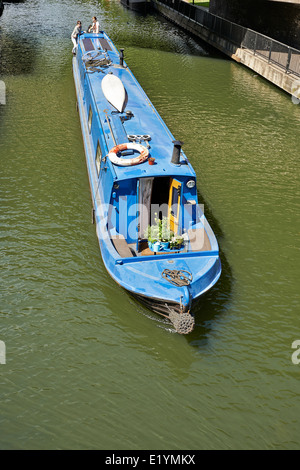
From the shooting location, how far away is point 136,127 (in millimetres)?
12414

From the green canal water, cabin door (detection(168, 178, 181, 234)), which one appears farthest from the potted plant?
the green canal water

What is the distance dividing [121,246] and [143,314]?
5.66 feet

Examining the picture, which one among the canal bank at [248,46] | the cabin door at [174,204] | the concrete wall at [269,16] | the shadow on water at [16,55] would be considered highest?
the concrete wall at [269,16]

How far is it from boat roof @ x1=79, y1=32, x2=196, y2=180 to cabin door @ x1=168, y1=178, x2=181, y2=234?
0.36 m

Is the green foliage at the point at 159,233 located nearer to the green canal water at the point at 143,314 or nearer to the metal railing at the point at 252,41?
the green canal water at the point at 143,314

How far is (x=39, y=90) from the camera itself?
72.0ft

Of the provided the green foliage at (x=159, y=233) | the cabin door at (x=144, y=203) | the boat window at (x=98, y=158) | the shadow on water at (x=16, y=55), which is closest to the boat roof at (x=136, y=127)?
the cabin door at (x=144, y=203)

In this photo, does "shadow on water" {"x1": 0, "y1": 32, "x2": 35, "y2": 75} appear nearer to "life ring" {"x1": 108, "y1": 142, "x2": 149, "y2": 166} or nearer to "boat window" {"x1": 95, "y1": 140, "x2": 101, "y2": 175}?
"boat window" {"x1": 95, "y1": 140, "x2": 101, "y2": 175}

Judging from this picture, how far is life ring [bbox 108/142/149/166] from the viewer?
10375 millimetres

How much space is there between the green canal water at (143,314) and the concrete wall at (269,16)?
10026 mm

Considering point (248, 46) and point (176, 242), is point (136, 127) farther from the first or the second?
point (248, 46)

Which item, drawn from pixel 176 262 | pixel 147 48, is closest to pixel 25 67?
pixel 147 48

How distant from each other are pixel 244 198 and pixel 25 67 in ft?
55.9

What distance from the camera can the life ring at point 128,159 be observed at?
408 inches
